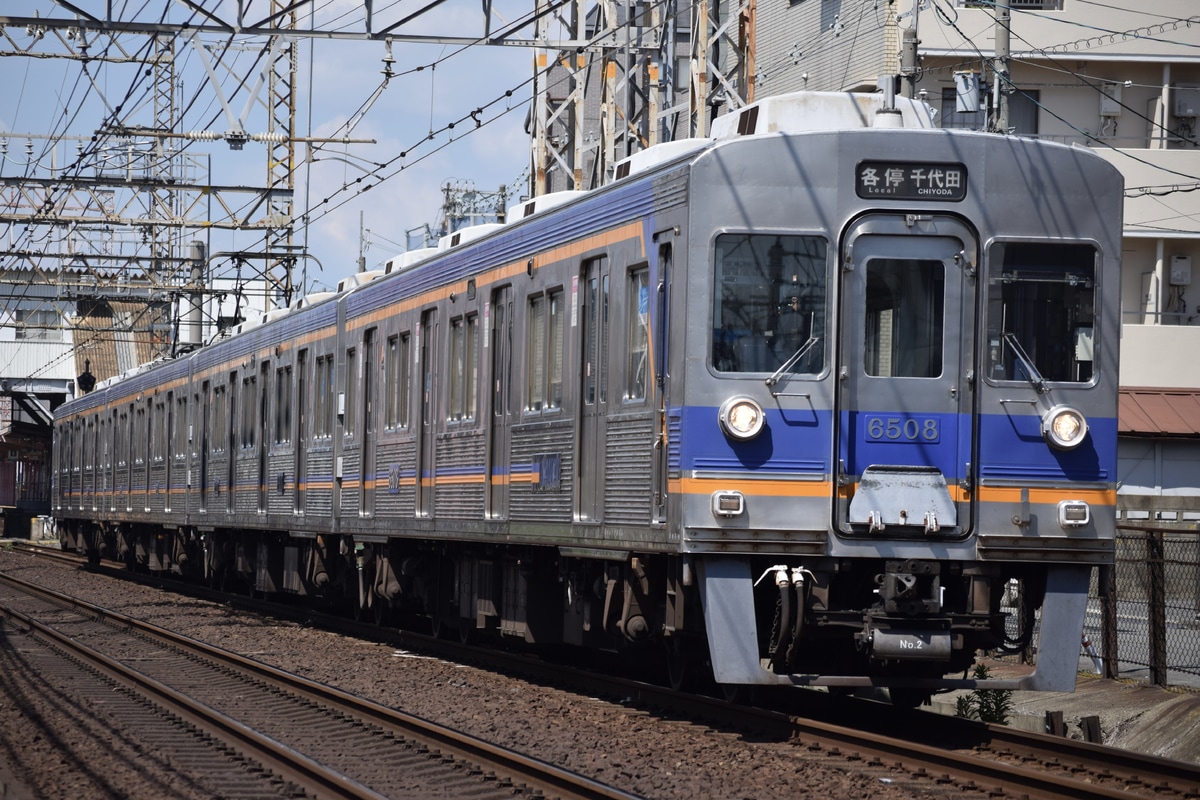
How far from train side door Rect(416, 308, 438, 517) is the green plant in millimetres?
5057

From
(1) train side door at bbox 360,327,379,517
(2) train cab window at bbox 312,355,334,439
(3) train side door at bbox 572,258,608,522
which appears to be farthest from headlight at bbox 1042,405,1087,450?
(2) train cab window at bbox 312,355,334,439

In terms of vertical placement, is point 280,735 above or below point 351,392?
below

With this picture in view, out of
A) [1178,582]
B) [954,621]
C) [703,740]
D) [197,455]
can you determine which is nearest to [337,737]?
[703,740]

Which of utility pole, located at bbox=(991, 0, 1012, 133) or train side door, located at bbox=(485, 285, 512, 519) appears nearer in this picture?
train side door, located at bbox=(485, 285, 512, 519)

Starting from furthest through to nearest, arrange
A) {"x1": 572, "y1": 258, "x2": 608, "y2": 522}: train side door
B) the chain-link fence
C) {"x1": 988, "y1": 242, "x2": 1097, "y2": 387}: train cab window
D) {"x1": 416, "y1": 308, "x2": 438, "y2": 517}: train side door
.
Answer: {"x1": 416, "y1": 308, "x2": 438, "y2": 517}: train side door < the chain-link fence < {"x1": 572, "y1": 258, "x2": 608, "y2": 522}: train side door < {"x1": 988, "y1": 242, "x2": 1097, "y2": 387}: train cab window

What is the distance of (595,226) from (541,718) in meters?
3.17

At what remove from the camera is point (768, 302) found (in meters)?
9.44

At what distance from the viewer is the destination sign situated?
9.52 m

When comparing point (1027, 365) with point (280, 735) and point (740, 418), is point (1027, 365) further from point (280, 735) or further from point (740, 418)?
point (280, 735)

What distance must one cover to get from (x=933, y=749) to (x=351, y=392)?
10040 millimetres

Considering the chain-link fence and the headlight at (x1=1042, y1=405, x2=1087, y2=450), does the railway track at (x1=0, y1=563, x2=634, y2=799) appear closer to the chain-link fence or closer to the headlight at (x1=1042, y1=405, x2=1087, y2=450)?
the headlight at (x1=1042, y1=405, x2=1087, y2=450)

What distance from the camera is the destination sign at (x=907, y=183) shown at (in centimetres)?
952

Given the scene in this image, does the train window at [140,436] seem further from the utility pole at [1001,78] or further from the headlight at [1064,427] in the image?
the headlight at [1064,427]

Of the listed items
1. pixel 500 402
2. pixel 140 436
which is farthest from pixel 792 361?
pixel 140 436
